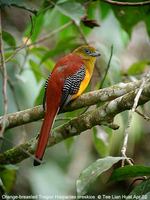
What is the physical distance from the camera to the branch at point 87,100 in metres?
3.24

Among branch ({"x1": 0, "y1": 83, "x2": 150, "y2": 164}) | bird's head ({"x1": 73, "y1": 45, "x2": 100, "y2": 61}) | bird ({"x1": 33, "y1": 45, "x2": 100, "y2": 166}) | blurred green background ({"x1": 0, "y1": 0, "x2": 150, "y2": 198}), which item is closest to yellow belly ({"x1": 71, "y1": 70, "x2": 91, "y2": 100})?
bird ({"x1": 33, "y1": 45, "x2": 100, "y2": 166})

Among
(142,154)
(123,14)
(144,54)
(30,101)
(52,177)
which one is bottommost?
(142,154)

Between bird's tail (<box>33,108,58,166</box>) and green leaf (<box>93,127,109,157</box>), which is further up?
bird's tail (<box>33,108,58,166</box>)

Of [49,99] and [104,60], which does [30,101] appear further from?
[49,99]

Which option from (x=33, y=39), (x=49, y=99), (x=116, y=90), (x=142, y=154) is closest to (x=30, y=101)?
(x=33, y=39)

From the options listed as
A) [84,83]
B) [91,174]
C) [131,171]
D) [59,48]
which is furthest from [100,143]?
[91,174]

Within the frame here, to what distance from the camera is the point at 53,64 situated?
15.1 feet

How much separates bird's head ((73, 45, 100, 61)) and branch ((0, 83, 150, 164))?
1.14m

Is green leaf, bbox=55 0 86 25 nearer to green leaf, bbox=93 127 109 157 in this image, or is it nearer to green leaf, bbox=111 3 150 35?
green leaf, bbox=111 3 150 35

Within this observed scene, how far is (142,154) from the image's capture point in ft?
24.5

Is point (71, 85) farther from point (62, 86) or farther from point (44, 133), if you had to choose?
point (44, 133)

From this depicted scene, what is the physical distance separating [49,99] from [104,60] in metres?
1.02

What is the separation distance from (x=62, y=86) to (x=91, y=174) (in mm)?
1540

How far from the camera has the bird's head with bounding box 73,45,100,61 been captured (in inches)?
174
